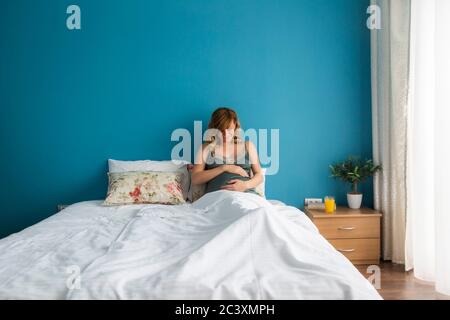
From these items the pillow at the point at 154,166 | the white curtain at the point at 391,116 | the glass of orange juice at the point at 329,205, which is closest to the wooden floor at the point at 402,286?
the white curtain at the point at 391,116

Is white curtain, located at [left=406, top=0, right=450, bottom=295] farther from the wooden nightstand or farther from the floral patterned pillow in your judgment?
the floral patterned pillow

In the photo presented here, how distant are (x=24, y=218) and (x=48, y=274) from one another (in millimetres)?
2193

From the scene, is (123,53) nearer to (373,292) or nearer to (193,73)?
(193,73)

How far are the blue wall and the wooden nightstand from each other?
0.43 meters

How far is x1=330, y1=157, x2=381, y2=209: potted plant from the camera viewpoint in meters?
3.02

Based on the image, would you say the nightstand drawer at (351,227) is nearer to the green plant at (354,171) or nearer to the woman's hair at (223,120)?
the green plant at (354,171)

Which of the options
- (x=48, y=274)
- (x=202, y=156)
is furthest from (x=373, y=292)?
(x=202, y=156)

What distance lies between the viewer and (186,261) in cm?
129

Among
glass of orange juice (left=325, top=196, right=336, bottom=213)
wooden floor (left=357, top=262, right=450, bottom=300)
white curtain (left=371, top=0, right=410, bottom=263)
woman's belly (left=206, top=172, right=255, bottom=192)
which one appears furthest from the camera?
glass of orange juice (left=325, top=196, right=336, bottom=213)

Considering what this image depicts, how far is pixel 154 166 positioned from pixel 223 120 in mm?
679

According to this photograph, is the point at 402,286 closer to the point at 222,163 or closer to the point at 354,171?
the point at 354,171

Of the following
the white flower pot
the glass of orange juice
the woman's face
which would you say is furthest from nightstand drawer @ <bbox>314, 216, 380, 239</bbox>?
the woman's face

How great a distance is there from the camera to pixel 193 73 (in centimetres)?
315

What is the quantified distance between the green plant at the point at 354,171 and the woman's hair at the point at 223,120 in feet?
2.96
